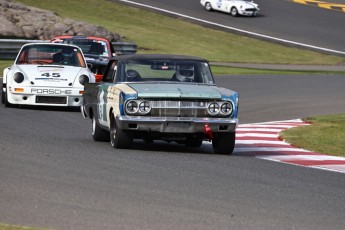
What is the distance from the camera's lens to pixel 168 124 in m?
12.1

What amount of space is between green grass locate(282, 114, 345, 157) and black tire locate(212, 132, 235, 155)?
1.70 metres

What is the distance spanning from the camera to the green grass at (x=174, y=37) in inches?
1633

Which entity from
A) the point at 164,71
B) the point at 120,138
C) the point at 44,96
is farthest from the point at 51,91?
the point at 120,138

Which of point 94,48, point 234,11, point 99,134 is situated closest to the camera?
point 99,134

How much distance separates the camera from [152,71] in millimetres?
12969

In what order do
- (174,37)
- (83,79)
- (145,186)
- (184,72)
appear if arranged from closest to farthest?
1. (145,186)
2. (184,72)
3. (83,79)
4. (174,37)

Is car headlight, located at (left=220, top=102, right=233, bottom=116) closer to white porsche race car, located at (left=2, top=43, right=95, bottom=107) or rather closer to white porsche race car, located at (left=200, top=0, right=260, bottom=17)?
white porsche race car, located at (left=2, top=43, right=95, bottom=107)

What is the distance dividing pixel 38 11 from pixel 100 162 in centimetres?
2995

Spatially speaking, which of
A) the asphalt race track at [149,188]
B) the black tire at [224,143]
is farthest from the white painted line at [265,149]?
the black tire at [224,143]

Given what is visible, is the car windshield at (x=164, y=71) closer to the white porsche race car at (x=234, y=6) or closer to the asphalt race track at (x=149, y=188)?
the asphalt race track at (x=149, y=188)

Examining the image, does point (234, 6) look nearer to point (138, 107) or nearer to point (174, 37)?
point (174, 37)

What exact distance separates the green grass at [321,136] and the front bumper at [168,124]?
7.40 feet

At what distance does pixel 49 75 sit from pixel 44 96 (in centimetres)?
40

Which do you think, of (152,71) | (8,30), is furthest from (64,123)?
(8,30)
